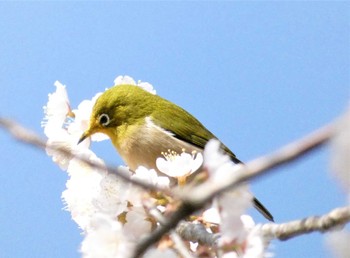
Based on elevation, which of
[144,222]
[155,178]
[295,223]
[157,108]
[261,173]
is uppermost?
[157,108]

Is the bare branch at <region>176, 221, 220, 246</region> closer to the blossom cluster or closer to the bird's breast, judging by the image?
the blossom cluster

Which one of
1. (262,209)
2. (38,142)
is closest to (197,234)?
(38,142)

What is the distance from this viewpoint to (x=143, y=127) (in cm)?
373

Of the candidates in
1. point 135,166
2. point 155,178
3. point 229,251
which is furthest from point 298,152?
point 135,166

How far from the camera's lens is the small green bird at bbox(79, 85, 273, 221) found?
3.57 meters

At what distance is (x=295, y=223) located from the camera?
984mm

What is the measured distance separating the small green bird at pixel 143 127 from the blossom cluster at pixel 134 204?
86 centimetres

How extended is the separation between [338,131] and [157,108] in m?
3.39

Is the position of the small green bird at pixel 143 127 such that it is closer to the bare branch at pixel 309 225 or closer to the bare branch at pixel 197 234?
the bare branch at pixel 197 234

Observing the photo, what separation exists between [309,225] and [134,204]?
859 millimetres

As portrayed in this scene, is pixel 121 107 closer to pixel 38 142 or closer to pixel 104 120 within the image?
pixel 104 120

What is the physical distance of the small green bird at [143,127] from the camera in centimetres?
357

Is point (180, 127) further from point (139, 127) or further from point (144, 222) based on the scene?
point (144, 222)

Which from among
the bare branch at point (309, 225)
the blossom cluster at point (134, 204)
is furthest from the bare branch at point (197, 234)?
the bare branch at point (309, 225)
